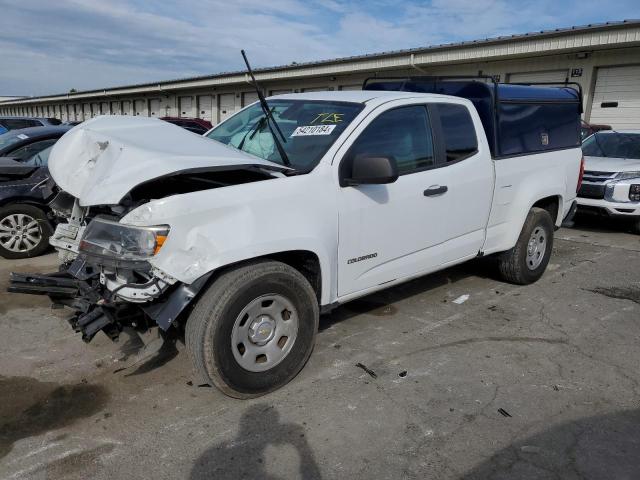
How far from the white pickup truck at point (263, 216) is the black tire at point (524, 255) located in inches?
29.2

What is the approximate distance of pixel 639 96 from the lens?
14859 mm

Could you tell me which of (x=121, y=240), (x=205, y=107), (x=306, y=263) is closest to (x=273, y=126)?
(x=306, y=263)

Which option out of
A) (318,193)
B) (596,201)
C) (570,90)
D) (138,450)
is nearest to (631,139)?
(596,201)

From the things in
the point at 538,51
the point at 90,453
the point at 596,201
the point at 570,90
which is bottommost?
the point at 90,453

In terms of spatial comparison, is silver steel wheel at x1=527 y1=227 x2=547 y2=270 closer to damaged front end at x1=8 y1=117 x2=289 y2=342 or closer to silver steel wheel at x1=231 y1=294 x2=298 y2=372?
silver steel wheel at x1=231 y1=294 x2=298 y2=372

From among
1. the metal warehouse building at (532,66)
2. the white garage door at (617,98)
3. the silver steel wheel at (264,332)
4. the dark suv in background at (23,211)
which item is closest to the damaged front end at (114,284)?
the silver steel wheel at (264,332)

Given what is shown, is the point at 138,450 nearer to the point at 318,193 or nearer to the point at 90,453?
the point at 90,453

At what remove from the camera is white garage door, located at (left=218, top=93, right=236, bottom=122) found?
31.1 metres

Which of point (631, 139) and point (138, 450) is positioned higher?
point (631, 139)

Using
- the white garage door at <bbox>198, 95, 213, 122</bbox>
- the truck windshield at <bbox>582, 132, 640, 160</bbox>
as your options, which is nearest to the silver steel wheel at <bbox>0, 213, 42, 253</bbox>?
the truck windshield at <bbox>582, 132, 640, 160</bbox>

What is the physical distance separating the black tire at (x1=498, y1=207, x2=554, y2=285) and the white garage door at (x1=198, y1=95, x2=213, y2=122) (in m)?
30.6

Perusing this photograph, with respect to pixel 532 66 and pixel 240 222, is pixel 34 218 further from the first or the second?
pixel 532 66

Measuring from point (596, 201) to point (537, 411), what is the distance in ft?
21.2

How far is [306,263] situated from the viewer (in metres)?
3.48
